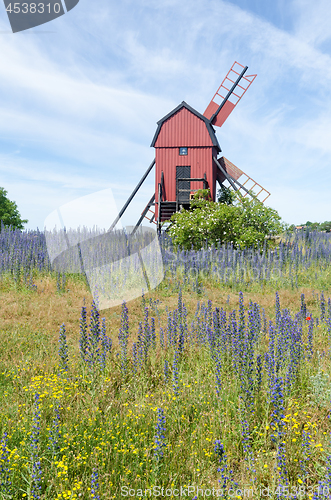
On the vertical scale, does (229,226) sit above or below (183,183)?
below

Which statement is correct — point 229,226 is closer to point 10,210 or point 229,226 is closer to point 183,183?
point 183,183

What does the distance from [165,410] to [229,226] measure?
11.3 m

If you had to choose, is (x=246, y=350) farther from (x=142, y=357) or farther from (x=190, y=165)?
(x=190, y=165)

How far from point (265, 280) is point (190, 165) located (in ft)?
39.2

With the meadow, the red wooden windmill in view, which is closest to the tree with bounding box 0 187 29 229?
the red wooden windmill

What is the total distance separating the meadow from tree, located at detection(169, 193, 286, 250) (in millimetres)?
7412

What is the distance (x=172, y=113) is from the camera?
19.9 meters

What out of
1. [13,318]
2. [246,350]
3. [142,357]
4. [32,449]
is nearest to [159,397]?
[142,357]

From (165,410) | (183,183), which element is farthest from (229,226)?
(165,410)

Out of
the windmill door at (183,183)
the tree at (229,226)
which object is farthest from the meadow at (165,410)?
the windmill door at (183,183)

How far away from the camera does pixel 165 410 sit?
3.02m

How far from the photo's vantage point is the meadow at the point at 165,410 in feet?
7.25

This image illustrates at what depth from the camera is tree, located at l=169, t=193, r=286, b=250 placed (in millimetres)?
13188

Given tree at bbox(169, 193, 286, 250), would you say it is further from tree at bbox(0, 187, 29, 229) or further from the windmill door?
tree at bbox(0, 187, 29, 229)
